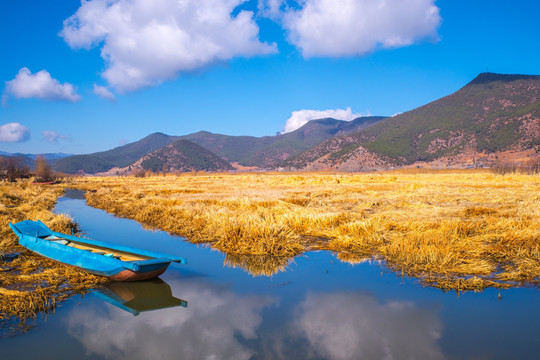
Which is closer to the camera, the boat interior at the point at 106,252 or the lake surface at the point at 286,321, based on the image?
the lake surface at the point at 286,321

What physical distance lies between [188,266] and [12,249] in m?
6.59

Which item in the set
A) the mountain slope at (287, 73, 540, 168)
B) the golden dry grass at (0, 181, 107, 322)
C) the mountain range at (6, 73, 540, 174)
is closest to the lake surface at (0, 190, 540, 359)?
the golden dry grass at (0, 181, 107, 322)

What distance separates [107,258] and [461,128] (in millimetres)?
163113

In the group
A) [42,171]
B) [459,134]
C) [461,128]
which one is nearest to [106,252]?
[42,171]

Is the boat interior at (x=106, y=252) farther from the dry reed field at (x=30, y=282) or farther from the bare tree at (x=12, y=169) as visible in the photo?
the bare tree at (x=12, y=169)

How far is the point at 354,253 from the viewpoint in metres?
12.0

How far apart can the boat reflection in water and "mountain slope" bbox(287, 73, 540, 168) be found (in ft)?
447

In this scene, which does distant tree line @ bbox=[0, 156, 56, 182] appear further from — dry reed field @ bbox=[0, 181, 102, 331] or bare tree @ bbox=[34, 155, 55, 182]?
→ dry reed field @ bbox=[0, 181, 102, 331]

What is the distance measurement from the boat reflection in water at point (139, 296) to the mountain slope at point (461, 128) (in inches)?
5362

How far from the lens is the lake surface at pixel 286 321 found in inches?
235

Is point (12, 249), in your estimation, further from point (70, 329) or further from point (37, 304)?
point (70, 329)

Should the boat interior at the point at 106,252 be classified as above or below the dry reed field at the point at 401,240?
above

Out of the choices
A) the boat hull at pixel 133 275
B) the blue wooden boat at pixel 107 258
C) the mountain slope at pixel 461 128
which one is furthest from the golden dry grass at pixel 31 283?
the mountain slope at pixel 461 128

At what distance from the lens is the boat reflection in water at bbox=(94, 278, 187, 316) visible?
7867 millimetres
